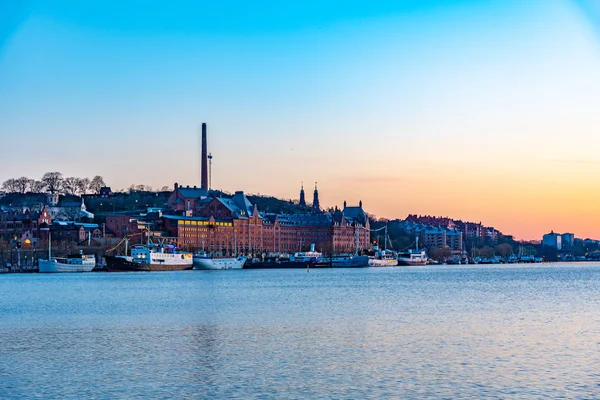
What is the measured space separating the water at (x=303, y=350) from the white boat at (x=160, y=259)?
2140 inches

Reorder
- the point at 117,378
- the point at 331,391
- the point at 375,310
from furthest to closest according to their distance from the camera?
the point at 375,310 → the point at 117,378 → the point at 331,391

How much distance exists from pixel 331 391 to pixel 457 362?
4589mm

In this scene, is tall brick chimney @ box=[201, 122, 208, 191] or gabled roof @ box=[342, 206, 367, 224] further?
gabled roof @ box=[342, 206, 367, 224]

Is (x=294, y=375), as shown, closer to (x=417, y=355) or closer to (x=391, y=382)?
(x=391, y=382)

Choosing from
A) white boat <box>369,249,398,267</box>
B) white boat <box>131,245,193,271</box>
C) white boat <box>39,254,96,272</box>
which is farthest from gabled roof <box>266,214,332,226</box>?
white boat <box>39,254,96,272</box>

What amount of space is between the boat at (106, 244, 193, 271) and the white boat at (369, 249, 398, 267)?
32689 millimetres

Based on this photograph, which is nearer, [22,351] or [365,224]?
[22,351]

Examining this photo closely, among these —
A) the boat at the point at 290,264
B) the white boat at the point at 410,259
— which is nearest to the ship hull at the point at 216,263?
the boat at the point at 290,264

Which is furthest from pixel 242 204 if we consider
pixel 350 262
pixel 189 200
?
pixel 350 262

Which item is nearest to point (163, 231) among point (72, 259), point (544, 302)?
point (72, 259)

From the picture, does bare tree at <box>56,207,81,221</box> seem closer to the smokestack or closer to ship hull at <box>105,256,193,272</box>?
the smokestack

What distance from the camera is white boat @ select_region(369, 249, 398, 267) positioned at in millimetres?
122869

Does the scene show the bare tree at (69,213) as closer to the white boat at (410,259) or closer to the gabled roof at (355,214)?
the gabled roof at (355,214)

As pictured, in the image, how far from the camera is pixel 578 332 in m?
25.9
